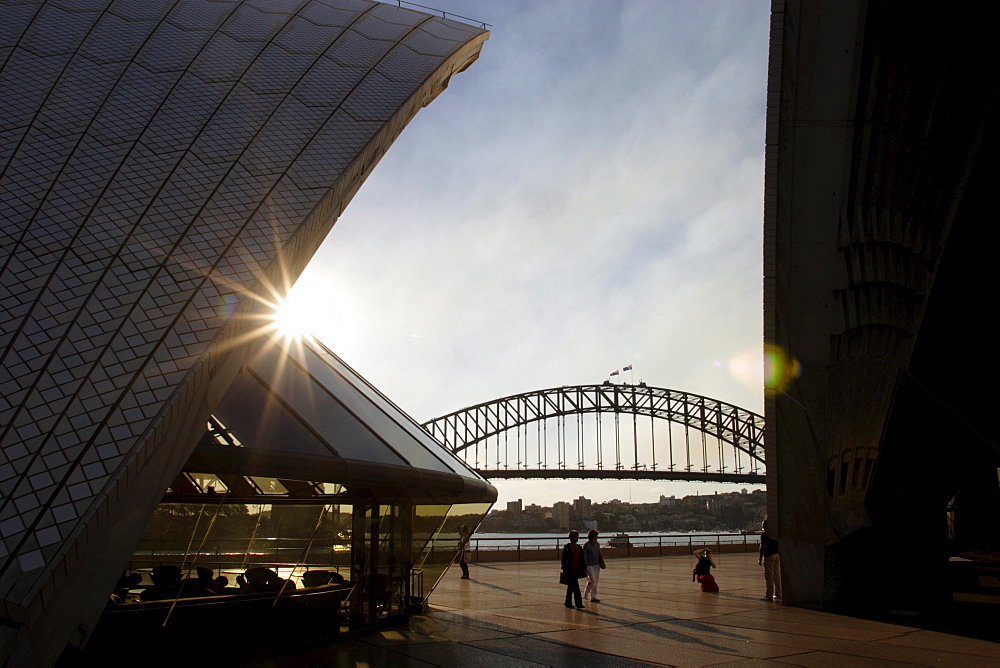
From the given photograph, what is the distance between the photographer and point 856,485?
1387 centimetres

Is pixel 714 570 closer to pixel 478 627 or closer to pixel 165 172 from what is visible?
pixel 478 627

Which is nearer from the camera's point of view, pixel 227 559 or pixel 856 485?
pixel 227 559

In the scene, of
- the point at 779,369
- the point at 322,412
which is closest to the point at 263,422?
the point at 322,412

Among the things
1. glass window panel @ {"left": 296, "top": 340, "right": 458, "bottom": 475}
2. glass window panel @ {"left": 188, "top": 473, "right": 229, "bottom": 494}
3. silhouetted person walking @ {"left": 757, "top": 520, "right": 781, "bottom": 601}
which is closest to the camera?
glass window panel @ {"left": 296, "top": 340, "right": 458, "bottom": 475}

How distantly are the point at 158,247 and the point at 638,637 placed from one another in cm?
726

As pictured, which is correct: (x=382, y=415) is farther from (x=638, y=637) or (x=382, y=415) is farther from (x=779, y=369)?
(x=779, y=369)

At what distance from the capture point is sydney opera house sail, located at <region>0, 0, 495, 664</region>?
17.1 ft

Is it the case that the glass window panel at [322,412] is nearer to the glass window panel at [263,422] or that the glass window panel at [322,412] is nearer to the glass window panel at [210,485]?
the glass window panel at [263,422]

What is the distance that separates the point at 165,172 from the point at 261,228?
1.54 meters

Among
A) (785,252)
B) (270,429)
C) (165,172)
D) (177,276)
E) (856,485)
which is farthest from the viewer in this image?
(785,252)

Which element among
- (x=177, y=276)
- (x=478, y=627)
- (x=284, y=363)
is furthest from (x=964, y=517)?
(x=177, y=276)

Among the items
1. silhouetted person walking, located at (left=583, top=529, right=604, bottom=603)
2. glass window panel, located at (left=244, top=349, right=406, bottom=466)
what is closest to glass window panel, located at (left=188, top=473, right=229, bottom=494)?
glass window panel, located at (left=244, top=349, right=406, bottom=466)

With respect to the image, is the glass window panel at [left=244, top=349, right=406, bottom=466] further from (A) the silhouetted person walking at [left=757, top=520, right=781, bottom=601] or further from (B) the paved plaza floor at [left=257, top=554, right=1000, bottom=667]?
(A) the silhouetted person walking at [left=757, top=520, right=781, bottom=601]

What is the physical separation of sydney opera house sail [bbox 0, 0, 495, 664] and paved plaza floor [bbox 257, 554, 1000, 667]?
1.49 m
